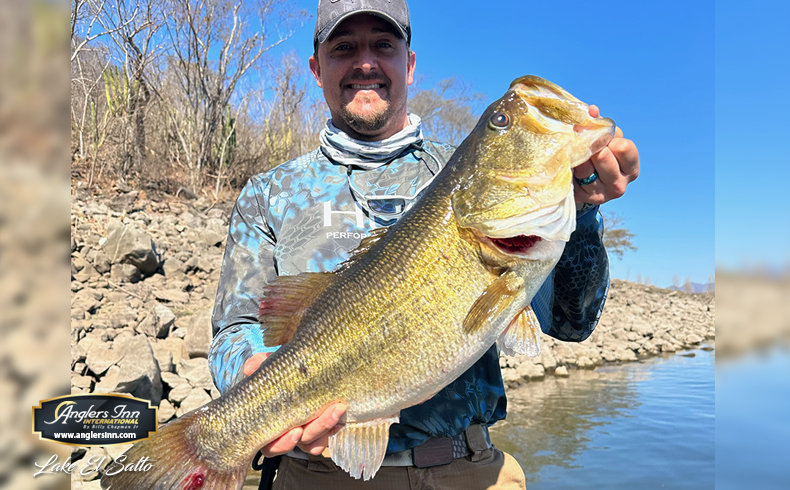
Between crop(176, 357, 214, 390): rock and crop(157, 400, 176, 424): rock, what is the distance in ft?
1.47

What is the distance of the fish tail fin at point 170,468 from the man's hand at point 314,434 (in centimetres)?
17

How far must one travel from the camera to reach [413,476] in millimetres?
2361

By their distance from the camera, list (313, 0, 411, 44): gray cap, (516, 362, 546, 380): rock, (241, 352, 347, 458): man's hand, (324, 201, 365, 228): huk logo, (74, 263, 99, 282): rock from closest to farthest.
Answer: (241, 352, 347, 458): man's hand
(324, 201, 365, 228): huk logo
(313, 0, 411, 44): gray cap
(74, 263, 99, 282): rock
(516, 362, 546, 380): rock

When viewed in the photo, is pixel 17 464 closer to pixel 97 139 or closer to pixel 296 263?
pixel 296 263

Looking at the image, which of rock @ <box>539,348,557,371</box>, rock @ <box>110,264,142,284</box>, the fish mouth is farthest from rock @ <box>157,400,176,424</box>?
rock @ <box>539,348,557,371</box>

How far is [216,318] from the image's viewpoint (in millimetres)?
2572

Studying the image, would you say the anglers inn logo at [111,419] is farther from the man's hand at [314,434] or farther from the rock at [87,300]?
the rock at [87,300]

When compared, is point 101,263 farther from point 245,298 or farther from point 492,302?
point 492,302

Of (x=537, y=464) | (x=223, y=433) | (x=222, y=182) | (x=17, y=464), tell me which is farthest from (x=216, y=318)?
(x=222, y=182)

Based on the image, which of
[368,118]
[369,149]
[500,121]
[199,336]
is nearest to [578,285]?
[500,121]

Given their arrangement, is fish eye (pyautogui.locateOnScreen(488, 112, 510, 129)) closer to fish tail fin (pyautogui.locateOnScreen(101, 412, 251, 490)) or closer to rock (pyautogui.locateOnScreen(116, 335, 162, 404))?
fish tail fin (pyautogui.locateOnScreen(101, 412, 251, 490))

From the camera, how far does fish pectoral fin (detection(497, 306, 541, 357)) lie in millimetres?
1941

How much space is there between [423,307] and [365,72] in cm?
150

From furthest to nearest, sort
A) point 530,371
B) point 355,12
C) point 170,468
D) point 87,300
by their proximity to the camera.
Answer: point 530,371 < point 87,300 < point 355,12 < point 170,468
